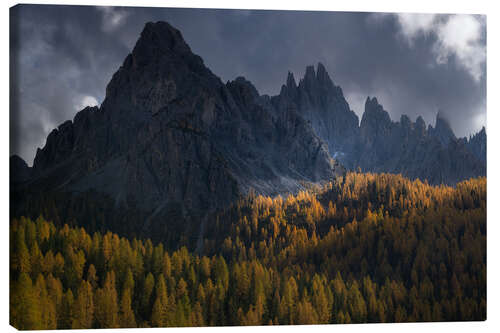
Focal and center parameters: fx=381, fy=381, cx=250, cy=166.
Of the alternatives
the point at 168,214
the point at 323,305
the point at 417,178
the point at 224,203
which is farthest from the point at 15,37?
the point at 417,178

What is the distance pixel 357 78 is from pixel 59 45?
37.8 ft

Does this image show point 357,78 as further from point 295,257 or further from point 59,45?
point 59,45

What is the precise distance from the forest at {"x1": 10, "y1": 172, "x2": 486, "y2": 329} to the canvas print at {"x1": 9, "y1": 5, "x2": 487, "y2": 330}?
0.06 meters

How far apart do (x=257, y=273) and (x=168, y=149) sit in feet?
36.1

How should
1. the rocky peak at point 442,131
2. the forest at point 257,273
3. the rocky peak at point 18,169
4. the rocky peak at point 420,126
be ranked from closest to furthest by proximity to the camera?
the forest at point 257,273, the rocky peak at point 18,169, the rocky peak at point 442,131, the rocky peak at point 420,126

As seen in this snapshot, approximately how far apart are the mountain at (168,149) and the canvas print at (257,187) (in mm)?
150

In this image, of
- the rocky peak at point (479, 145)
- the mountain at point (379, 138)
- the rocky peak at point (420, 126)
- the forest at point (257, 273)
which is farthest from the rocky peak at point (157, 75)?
the rocky peak at point (479, 145)

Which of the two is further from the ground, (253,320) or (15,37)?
(15,37)

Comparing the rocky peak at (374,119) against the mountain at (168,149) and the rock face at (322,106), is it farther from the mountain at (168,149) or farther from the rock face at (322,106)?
the mountain at (168,149)

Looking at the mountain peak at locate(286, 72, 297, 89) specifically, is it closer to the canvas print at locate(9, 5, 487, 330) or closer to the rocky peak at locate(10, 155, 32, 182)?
the canvas print at locate(9, 5, 487, 330)

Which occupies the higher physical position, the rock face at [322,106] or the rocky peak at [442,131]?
the rock face at [322,106]

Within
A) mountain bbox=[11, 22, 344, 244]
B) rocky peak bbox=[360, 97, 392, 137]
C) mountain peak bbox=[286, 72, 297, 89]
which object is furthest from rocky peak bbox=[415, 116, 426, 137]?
mountain peak bbox=[286, 72, 297, 89]

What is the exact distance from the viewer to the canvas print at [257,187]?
12.6 metres

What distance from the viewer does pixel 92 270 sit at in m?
13.3
